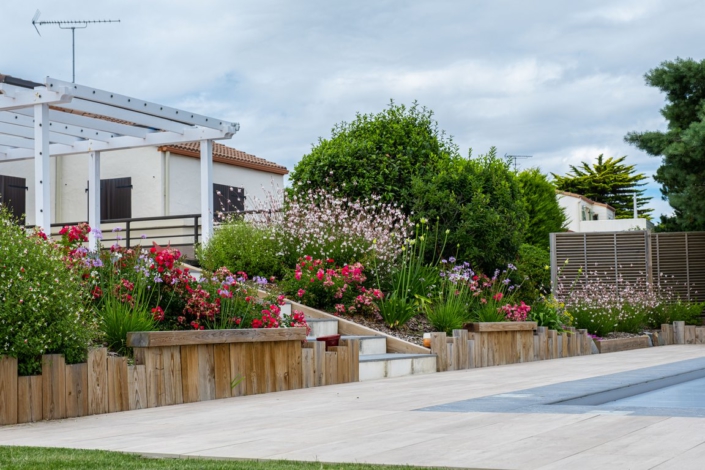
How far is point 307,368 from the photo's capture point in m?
7.05

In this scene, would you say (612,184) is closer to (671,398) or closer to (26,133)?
(26,133)

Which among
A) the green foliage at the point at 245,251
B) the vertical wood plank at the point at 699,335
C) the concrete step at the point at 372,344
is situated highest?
the green foliage at the point at 245,251

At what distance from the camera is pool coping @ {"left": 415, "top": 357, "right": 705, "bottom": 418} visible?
4.64m

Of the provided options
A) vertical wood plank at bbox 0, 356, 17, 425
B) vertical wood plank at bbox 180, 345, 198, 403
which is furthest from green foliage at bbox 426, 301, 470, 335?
vertical wood plank at bbox 0, 356, 17, 425

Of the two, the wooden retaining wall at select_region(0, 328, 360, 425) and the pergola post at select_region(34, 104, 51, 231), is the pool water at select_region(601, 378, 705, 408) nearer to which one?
the wooden retaining wall at select_region(0, 328, 360, 425)

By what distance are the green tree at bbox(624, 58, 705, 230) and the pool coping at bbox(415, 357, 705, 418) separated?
10.8 meters

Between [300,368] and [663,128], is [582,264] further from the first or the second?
[300,368]

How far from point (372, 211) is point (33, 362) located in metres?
7.91

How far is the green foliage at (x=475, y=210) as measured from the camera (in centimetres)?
1186

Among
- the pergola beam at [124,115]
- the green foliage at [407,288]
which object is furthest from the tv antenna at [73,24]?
the green foliage at [407,288]

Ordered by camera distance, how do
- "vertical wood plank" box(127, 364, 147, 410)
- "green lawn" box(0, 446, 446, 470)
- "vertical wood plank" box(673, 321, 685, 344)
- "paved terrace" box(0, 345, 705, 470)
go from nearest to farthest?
"green lawn" box(0, 446, 446, 470) < "paved terrace" box(0, 345, 705, 470) < "vertical wood plank" box(127, 364, 147, 410) < "vertical wood plank" box(673, 321, 685, 344)

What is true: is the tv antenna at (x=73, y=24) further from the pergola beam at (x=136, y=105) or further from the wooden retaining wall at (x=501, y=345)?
the wooden retaining wall at (x=501, y=345)

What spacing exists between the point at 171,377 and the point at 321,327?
3.10 m

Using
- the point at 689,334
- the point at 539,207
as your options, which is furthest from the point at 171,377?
the point at 539,207
